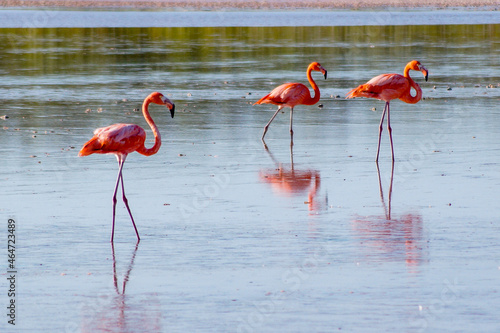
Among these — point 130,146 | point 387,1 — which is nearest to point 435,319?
point 130,146

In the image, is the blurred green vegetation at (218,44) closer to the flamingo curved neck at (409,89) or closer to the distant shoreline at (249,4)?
the flamingo curved neck at (409,89)

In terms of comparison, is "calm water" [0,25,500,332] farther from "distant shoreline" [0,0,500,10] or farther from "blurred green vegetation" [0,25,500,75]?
"distant shoreline" [0,0,500,10]

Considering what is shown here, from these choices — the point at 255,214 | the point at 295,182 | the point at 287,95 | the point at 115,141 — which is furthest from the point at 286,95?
the point at 115,141

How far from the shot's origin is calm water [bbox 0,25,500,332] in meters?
7.42

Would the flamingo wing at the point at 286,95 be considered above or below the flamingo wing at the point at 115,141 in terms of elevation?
above

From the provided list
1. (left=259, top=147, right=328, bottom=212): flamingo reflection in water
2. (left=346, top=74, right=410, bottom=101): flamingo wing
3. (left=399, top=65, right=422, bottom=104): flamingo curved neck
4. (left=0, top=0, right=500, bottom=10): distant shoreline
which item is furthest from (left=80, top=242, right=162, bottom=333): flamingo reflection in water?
(left=0, top=0, right=500, bottom=10): distant shoreline

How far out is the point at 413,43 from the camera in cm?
3647

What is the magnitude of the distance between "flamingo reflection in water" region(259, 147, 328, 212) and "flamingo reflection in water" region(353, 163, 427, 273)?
0.89m

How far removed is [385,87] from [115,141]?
5.72 metres

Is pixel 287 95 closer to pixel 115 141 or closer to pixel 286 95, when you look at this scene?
pixel 286 95

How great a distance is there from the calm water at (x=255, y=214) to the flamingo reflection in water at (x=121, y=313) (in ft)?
0.07

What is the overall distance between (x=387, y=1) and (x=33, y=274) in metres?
71.7

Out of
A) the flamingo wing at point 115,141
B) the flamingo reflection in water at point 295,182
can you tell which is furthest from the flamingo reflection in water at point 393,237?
the flamingo wing at point 115,141

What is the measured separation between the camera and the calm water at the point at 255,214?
7418mm
